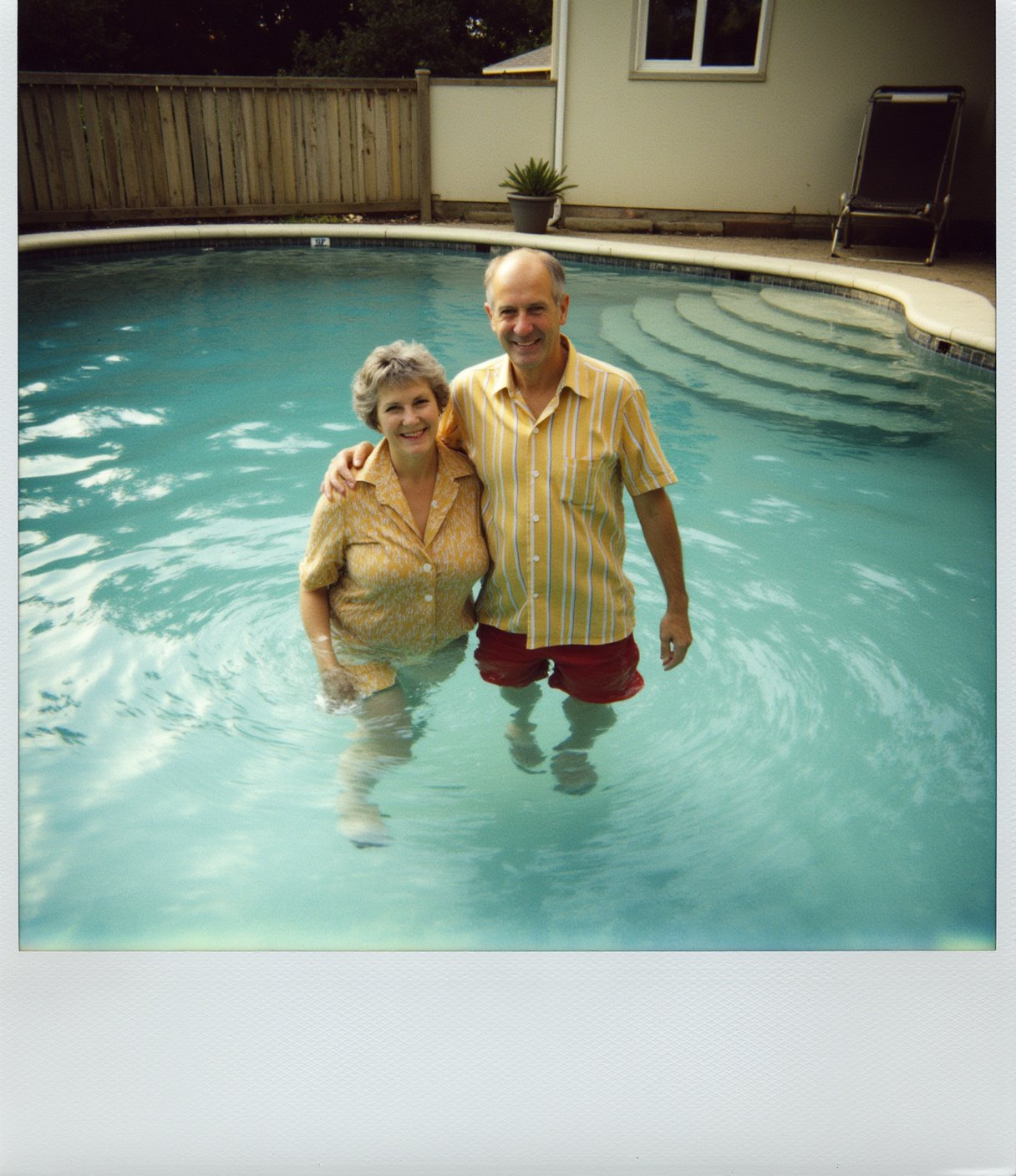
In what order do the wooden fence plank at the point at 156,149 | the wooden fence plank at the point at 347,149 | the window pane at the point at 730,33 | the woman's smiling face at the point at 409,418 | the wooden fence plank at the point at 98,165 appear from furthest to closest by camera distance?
the wooden fence plank at the point at 347,149 → the window pane at the point at 730,33 → the wooden fence plank at the point at 156,149 → the wooden fence plank at the point at 98,165 → the woman's smiling face at the point at 409,418

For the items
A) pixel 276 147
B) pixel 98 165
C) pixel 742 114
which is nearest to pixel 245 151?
pixel 276 147

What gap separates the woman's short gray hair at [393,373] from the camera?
1.91 m

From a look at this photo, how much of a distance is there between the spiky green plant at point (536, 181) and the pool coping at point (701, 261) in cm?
60

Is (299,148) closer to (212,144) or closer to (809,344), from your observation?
(212,144)

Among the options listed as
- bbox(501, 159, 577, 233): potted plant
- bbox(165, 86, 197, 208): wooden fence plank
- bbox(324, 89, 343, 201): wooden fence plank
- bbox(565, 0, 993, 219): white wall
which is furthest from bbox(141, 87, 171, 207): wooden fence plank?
bbox(565, 0, 993, 219): white wall

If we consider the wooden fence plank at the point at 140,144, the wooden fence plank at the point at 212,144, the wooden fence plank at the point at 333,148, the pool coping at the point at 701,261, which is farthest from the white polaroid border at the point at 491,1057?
the wooden fence plank at the point at 333,148

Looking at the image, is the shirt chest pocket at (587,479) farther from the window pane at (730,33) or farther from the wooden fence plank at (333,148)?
the wooden fence plank at (333,148)

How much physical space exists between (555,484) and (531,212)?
27.4ft

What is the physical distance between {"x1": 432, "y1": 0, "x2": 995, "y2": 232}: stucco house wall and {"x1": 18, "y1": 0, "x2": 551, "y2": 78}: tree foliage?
262 cm

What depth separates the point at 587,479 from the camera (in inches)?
77.8

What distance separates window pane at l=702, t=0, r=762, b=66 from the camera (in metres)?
9.11

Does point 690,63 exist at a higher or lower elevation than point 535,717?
higher

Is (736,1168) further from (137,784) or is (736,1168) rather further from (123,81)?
(123,81)

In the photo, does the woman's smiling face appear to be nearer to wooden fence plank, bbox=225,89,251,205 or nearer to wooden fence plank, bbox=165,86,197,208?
wooden fence plank, bbox=165,86,197,208
